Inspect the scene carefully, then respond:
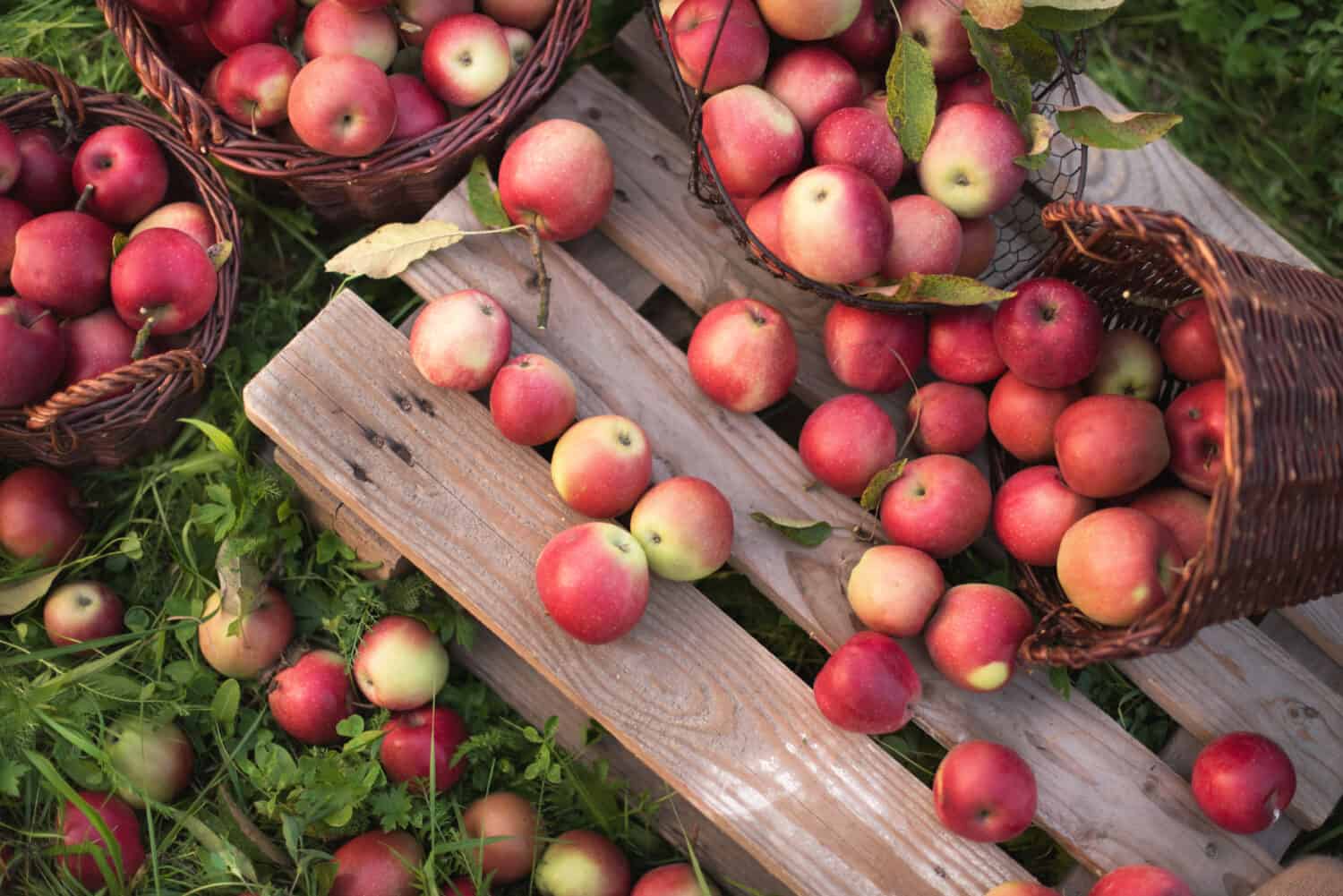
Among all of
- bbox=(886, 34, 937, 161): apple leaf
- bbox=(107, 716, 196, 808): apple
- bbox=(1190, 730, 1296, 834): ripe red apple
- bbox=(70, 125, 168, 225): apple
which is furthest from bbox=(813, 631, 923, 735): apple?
bbox=(70, 125, 168, 225): apple

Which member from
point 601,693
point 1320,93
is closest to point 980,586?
point 601,693

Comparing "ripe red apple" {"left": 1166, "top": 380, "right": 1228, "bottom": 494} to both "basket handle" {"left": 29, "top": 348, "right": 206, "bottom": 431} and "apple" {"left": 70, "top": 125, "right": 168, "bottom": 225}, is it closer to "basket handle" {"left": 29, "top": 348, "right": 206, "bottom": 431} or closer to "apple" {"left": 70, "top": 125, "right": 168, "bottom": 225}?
"basket handle" {"left": 29, "top": 348, "right": 206, "bottom": 431}

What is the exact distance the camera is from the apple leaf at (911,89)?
1.79 m

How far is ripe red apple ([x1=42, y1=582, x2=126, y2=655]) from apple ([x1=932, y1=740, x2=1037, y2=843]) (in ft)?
5.40

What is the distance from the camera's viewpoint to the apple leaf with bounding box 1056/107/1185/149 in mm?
1760

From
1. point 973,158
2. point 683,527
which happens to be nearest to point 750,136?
point 973,158

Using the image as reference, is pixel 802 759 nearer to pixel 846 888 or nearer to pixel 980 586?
pixel 846 888

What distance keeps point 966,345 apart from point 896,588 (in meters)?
0.46

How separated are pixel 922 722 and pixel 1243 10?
2166 millimetres

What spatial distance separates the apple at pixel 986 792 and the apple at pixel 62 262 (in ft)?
5.81

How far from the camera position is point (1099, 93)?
222 cm

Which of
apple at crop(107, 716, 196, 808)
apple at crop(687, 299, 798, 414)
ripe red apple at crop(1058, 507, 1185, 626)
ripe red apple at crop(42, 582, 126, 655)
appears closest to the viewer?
ripe red apple at crop(1058, 507, 1185, 626)

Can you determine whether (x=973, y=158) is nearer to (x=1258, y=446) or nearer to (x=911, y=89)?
(x=911, y=89)

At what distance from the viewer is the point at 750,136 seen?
1818 mm
